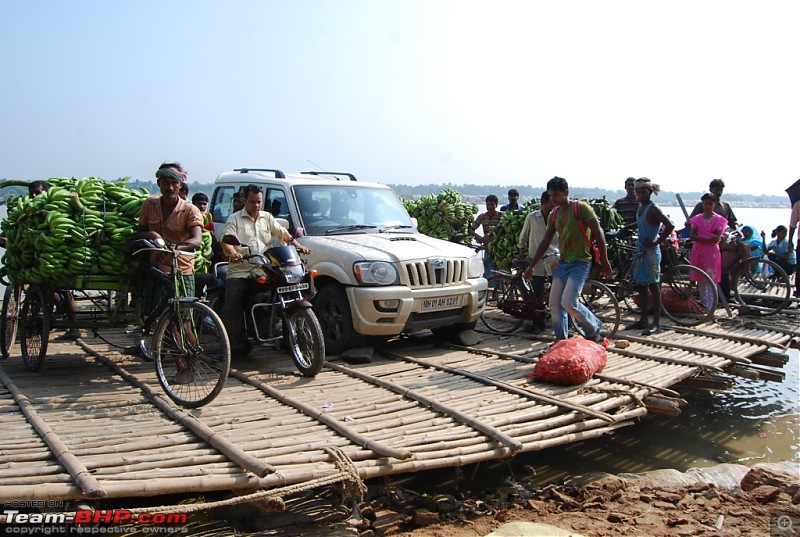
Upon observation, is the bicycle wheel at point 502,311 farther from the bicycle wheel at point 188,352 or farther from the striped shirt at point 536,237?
the bicycle wheel at point 188,352

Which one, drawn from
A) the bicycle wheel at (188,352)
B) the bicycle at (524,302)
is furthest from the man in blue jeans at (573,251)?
the bicycle wheel at (188,352)

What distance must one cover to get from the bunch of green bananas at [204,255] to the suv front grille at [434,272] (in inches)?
78.7

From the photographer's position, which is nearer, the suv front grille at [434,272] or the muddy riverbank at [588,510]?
the muddy riverbank at [588,510]

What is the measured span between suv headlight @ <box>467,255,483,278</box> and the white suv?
0.04 feet

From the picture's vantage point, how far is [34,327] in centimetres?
641

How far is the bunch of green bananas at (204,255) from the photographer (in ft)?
20.7

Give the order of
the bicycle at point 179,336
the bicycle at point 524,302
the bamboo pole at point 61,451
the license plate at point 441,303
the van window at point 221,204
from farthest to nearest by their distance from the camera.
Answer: the van window at point 221,204 < the bicycle at point 524,302 < the license plate at point 441,303 < the bicycle at point 179,336 < the bamboo pole at point 61,451

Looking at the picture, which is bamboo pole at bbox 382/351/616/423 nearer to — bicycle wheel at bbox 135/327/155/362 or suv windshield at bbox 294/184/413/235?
suv windshield at bbox 294/184/413/235

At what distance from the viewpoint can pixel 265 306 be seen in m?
6.51

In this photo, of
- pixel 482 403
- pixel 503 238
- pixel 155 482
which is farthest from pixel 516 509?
pixel 503 238

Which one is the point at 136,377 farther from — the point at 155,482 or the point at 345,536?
the point at 345,536

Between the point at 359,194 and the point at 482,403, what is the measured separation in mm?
3620

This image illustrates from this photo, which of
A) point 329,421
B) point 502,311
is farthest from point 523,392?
point 502,311

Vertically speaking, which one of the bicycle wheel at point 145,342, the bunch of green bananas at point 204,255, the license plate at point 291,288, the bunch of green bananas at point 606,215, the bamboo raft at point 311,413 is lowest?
the bamboo raft at point 311,413
